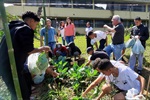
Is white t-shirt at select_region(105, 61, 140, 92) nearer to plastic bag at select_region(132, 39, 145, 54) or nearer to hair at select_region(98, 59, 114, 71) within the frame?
hair at select_region(98, 59, 114, 71)

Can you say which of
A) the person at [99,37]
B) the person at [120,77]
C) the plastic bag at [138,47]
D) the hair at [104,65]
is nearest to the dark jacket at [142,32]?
the plastic bag at [138,47]

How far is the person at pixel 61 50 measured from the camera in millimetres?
6716

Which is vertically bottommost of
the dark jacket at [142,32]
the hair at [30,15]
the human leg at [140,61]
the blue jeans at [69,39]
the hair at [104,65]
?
the human leg at [140,61]

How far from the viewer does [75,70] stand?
17.9 ft

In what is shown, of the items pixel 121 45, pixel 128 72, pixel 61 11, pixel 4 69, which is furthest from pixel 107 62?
pixel 61 11

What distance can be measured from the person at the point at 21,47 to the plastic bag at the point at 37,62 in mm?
136

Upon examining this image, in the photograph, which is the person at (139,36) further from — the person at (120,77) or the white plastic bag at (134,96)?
the white plastic bag at (134,96)

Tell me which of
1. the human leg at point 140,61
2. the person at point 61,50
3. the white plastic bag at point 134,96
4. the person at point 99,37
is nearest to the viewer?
the white plastic bag at point 134,96

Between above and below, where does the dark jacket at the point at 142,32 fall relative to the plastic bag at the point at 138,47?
above

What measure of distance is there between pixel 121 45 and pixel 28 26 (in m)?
3.05

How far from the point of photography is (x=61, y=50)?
22.6ft

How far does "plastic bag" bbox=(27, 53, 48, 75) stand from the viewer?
3.48 meters

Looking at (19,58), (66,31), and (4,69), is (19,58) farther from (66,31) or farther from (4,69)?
(66,31)

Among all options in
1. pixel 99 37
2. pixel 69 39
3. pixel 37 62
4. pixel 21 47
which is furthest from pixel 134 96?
pixel 69 39
